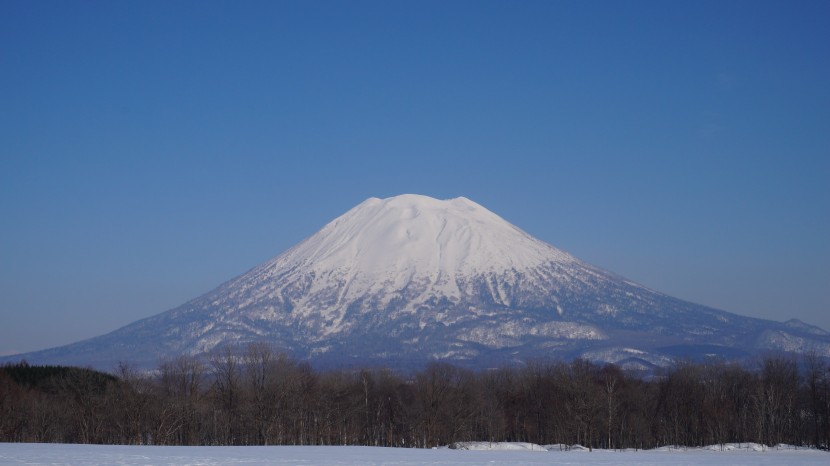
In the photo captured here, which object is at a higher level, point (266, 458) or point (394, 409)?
point (394, 409)

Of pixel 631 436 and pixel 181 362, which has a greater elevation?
pixel 181 362

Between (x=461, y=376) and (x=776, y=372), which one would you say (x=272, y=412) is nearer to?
(x=461, y=376)

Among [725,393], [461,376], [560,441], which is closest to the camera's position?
[560,441]

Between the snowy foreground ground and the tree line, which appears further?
the tree line

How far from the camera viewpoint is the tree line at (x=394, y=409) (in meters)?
61.2

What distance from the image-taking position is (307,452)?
4312 cm

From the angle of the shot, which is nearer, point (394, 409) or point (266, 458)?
point (266, 458)

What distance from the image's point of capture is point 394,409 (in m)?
74.1

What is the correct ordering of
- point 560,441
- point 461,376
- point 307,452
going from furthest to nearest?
point 461,376 → point 560,441 → point 307,452

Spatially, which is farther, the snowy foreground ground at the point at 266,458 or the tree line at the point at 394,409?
the tree line at the point at 394,409

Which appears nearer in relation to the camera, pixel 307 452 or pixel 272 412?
pixel 307 452

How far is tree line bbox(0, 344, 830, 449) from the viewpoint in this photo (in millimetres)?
61219

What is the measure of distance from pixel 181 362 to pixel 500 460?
46.3 m

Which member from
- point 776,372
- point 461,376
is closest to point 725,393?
point 776,372
